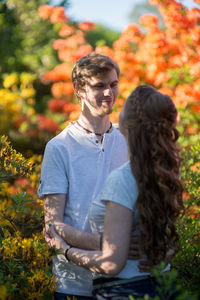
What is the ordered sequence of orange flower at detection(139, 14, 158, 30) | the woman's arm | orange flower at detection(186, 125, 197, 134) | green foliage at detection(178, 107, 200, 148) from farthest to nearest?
orange flower at detection(139, 14, 158, 30) < orange flower at detection(186, 125, 197, 134) < green foliage at detection(178, 107, 200, 148) < the woman's arm

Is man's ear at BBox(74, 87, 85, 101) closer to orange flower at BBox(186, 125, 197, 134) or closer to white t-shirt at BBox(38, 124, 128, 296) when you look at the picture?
white t-shirt at BBox(38, 124, 128, 296)

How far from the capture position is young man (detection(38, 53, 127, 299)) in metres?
2.14

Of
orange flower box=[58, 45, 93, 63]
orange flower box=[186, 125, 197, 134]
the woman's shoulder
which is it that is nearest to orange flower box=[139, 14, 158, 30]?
orange flower box=[58, 45, 93, 63]

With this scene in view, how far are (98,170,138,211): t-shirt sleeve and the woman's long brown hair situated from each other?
1.1 inches

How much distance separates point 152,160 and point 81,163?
71 cm

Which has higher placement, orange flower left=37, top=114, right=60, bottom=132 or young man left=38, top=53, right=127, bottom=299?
young man left=38, top=53, right=127, bottom=299

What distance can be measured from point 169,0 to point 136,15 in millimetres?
47576

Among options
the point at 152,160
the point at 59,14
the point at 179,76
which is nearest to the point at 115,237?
the point at 152,160

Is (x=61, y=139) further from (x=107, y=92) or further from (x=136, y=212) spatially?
(x=136, y=212)

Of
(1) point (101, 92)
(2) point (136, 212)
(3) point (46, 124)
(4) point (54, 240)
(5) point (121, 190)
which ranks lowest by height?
(3) point (46, 124)

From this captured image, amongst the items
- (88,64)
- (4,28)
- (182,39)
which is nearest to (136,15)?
(4,28)

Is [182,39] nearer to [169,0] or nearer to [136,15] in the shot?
[169,0]

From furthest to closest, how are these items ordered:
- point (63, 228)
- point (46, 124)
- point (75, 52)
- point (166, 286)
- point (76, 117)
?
1. point (46, 124)
2. point (75, 52)
3. point (76, 117)
4. point (63, 228)
5. point (166, 286)

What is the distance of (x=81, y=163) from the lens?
2.26 metres
